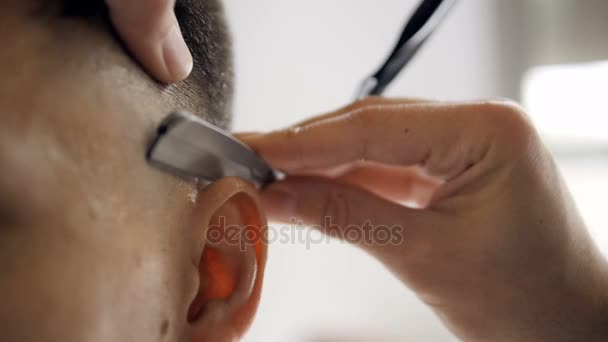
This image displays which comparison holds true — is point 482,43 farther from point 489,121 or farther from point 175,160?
point 175,160

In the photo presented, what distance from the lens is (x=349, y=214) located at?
62 centimetres

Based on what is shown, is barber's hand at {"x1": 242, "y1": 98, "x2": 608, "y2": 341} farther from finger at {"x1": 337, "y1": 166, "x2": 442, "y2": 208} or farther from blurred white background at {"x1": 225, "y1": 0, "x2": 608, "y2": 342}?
blurred white background at {"x1": 225, "y1": 0, "x2": 608, "y2": 342}

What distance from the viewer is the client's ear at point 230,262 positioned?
0.52 metres

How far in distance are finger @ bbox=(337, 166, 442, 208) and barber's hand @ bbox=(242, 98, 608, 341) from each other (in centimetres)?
7

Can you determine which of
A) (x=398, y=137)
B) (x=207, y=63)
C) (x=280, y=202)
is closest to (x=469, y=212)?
(x=398, y=137)

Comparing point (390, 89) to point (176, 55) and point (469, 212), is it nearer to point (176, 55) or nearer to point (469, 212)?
point (469, 212)

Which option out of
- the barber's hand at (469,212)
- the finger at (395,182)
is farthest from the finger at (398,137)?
the finger at (395,182)

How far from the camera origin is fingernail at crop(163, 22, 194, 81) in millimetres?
428

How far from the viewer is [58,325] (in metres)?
0.38

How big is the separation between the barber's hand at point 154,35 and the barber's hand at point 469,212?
17 cm

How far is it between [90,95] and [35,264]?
128 mm

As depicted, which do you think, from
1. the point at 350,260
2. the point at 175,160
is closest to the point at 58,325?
the point at 175,160

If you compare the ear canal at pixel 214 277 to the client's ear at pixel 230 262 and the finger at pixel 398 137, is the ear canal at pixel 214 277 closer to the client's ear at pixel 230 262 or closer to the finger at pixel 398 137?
the client's ear at pixel 230 262

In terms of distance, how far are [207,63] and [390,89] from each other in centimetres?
67
